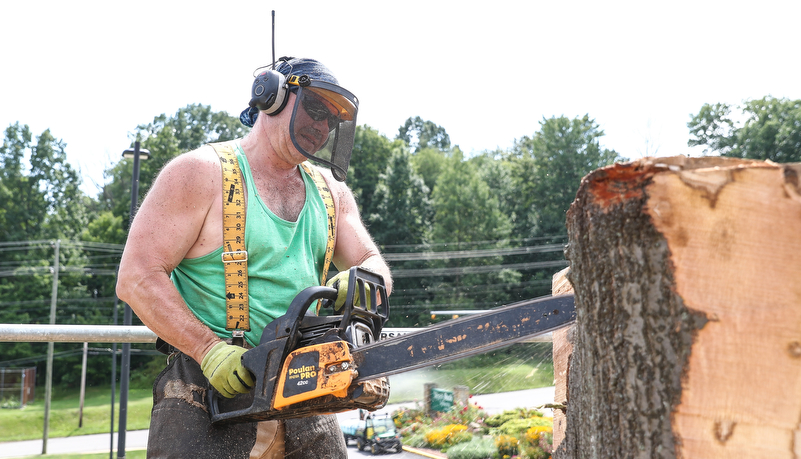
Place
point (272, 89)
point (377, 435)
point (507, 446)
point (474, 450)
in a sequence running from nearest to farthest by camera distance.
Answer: point (272, 89)
point (507, 446)
point (474, 450)
point (377, 435)

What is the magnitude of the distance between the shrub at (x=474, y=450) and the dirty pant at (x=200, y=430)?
5.50 meters

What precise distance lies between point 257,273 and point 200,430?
1.87 feet

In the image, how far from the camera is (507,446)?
7.18 metres

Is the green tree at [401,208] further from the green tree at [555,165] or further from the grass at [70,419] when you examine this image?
the grass at [70,419]

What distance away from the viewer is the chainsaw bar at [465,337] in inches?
63.7

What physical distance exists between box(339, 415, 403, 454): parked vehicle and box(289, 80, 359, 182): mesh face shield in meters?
6.69

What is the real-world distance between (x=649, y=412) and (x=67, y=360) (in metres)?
39.0

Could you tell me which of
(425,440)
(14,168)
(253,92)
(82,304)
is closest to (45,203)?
(14,168)

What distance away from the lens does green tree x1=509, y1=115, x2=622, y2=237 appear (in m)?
37.0

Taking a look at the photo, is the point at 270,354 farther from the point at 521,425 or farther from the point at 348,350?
the point at 521,425

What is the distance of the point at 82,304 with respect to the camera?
113 ft

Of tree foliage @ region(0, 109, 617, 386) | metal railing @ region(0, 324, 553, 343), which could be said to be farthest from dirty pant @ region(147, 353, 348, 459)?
tree foliage @ region(0, 109, 617, 386)

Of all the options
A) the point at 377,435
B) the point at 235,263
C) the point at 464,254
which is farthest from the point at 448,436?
the point at 464,254

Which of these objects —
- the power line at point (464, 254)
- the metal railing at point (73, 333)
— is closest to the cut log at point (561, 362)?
the metal railing at point (73, 333)
